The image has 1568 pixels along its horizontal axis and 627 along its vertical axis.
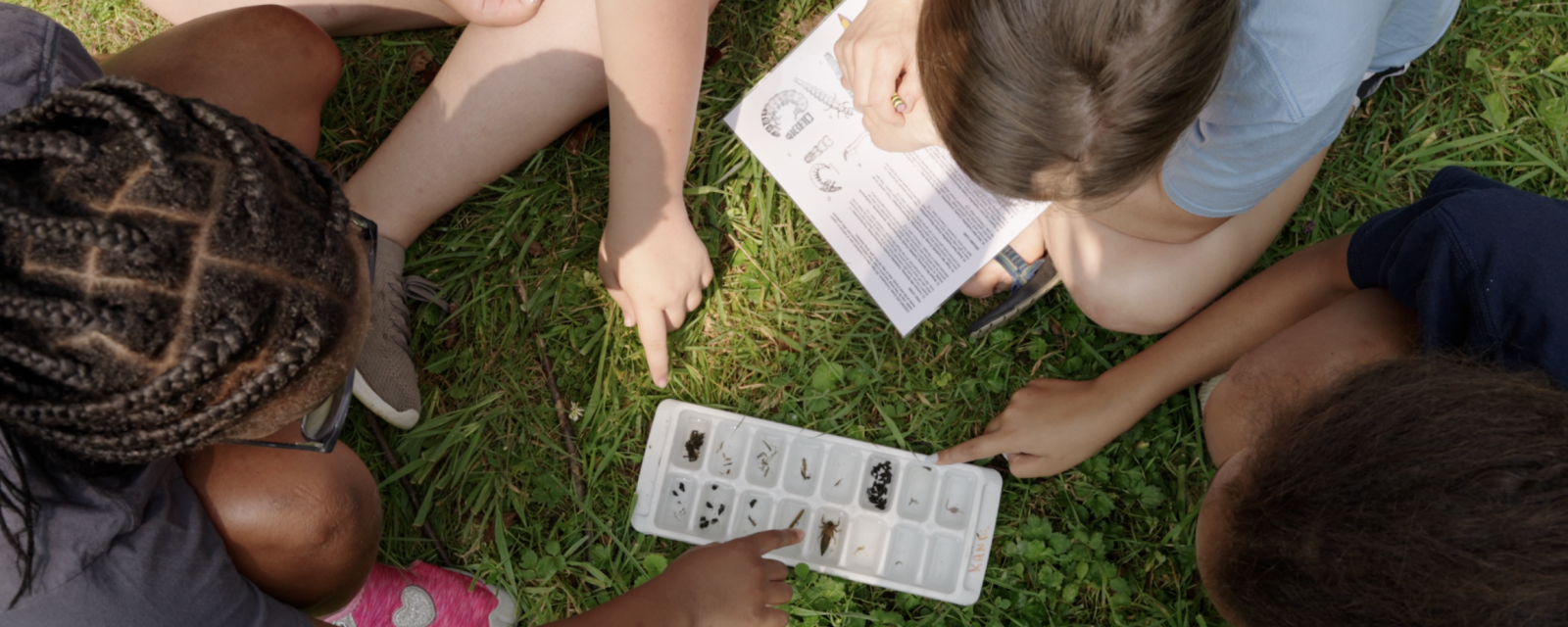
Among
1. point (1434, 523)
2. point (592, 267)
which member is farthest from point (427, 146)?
point (1434, 523)

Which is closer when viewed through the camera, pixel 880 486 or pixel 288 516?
pixel 288 516

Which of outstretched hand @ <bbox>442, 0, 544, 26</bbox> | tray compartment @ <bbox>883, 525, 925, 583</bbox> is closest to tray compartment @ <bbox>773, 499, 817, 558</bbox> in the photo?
tray compartment @ <bbox>883, 525, 925, 583</bbox>

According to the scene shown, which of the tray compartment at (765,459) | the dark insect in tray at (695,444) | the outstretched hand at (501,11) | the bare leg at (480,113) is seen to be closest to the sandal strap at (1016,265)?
the tray compartment at (765,459)

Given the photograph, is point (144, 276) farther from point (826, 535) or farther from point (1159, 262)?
point (1159, 262)

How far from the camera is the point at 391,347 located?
1397 mm

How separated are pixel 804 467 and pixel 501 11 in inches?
35.4

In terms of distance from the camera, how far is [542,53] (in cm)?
141

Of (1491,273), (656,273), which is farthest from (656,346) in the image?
(1491,273)

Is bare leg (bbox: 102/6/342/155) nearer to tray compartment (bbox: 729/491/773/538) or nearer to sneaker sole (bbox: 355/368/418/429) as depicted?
sneaker sole (bbox: 355/368/418/429)

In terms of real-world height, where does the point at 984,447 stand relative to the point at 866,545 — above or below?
above

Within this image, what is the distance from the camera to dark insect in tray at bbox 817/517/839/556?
1.41m

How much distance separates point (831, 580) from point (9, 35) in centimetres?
128

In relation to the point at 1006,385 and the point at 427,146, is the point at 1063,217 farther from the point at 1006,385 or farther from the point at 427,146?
the point at 427,146

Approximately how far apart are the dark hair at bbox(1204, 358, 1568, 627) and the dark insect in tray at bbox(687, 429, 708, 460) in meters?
0.81
